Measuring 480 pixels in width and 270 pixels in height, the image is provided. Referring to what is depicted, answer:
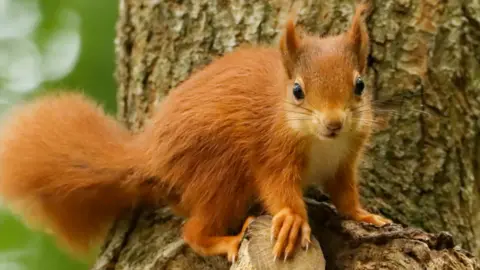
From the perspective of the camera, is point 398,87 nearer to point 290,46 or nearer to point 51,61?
point 290,46

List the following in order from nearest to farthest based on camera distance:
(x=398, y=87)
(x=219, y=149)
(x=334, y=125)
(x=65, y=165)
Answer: (x=334, y=125), (x=219, y=149), (x=65, y=165), (x=398, y=87)

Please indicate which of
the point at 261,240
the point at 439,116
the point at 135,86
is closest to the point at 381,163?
the point at 439,116

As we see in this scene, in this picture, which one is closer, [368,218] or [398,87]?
[368,218]

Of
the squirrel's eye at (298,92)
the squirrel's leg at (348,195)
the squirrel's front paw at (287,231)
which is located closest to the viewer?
the squirrel's front paw at (287,231)

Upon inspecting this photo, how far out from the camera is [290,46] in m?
1.90

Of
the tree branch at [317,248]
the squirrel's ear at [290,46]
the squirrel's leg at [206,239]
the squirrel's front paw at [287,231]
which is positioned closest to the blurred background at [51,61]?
the tree branch at [317,248]

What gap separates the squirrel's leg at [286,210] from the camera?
1762 mm

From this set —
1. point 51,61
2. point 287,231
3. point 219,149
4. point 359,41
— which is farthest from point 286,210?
point 51,61

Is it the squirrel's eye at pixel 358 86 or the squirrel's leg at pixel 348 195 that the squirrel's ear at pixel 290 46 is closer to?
the squirrel's eye at pixel 358 86

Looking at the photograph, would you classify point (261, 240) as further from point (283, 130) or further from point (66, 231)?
point (66, 231)

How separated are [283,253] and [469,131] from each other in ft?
3.01

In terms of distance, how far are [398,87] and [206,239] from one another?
734 millimetres

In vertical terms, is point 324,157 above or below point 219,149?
below

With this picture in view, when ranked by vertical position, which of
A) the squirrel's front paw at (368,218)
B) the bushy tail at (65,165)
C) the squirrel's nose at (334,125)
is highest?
the bushy tail at (65,165)
